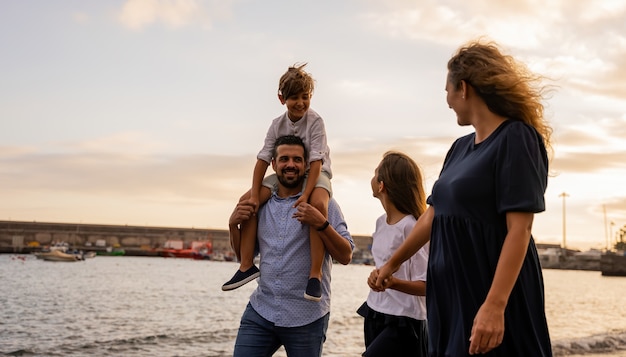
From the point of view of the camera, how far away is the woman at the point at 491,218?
7.81 feet

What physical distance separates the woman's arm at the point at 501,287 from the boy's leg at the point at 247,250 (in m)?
2.00

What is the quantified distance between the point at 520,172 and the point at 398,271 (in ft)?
6.03

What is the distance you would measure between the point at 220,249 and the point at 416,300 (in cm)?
12553

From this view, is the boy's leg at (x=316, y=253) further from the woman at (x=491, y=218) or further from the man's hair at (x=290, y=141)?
the woman at (x=491, y=218)

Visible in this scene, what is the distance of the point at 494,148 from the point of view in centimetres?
249

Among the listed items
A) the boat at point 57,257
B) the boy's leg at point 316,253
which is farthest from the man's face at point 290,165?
the boat at point 57,257

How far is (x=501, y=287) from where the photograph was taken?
2342mm

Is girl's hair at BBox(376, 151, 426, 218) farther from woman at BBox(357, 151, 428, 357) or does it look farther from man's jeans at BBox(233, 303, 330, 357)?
man's jeans at BBox(233, 303, 330, 357)

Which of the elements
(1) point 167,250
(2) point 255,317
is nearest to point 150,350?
(2) point 255,317

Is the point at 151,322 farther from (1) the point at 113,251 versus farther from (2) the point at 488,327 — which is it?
(1) the point at 113,251

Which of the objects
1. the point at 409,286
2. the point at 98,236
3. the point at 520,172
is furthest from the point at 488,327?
the point at 98,236

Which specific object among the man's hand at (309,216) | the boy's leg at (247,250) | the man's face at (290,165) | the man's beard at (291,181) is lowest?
the boy's leg at (247,250)

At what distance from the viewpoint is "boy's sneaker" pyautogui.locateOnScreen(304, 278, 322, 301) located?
12.7 ft

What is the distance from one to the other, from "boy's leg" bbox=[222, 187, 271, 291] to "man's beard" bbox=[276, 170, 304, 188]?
0.45 ft
